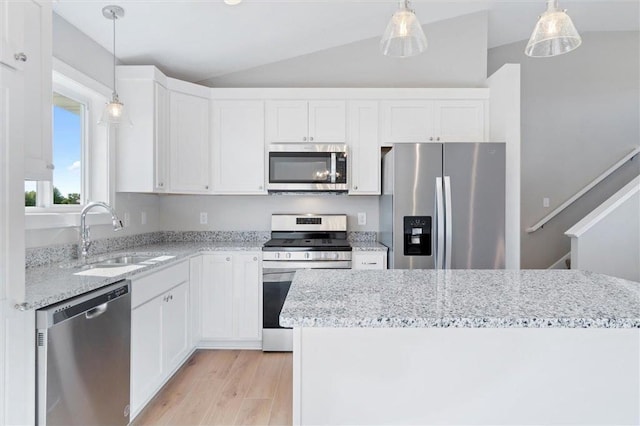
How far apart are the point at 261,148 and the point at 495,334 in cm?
260

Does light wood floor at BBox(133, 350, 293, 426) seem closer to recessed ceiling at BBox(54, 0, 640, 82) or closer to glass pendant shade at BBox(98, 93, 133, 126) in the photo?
glass pendant shade at BBox(98, 93, 133, 126)

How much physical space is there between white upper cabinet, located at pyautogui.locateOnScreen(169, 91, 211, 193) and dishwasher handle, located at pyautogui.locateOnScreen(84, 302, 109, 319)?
154cm

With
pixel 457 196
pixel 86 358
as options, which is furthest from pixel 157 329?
pixel 457 196

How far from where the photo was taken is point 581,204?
4.32 metres

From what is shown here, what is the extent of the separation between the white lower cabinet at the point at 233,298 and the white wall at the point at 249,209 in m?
0.64

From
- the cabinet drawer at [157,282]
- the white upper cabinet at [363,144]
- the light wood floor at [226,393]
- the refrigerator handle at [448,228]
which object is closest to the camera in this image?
the cabinet drawer at [157,282]

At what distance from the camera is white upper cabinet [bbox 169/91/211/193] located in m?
3.04

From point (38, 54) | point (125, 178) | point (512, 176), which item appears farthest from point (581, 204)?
point (38, 54)

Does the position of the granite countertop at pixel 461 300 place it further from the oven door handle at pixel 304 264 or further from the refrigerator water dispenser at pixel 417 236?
the oven door handle at pixel 304 264

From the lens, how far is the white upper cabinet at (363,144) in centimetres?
320

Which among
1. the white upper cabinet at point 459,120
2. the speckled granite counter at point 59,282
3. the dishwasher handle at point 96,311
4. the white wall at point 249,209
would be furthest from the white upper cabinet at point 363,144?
the dishwasher handle at point 96,311

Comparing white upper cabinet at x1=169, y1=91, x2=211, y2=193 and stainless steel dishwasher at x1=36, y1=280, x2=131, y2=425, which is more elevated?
white upper cabinet at x1=169, y1=91, x2=211, y2=193

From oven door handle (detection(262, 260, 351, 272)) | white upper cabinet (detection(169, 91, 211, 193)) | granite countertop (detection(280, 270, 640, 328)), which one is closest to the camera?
granite countertop (detection(280, 270, 640, 328))

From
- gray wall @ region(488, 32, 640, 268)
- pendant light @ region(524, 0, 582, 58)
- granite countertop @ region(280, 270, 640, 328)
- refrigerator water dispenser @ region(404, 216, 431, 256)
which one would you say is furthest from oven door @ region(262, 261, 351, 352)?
gray wall @ region(488, 32, 640, 268)
